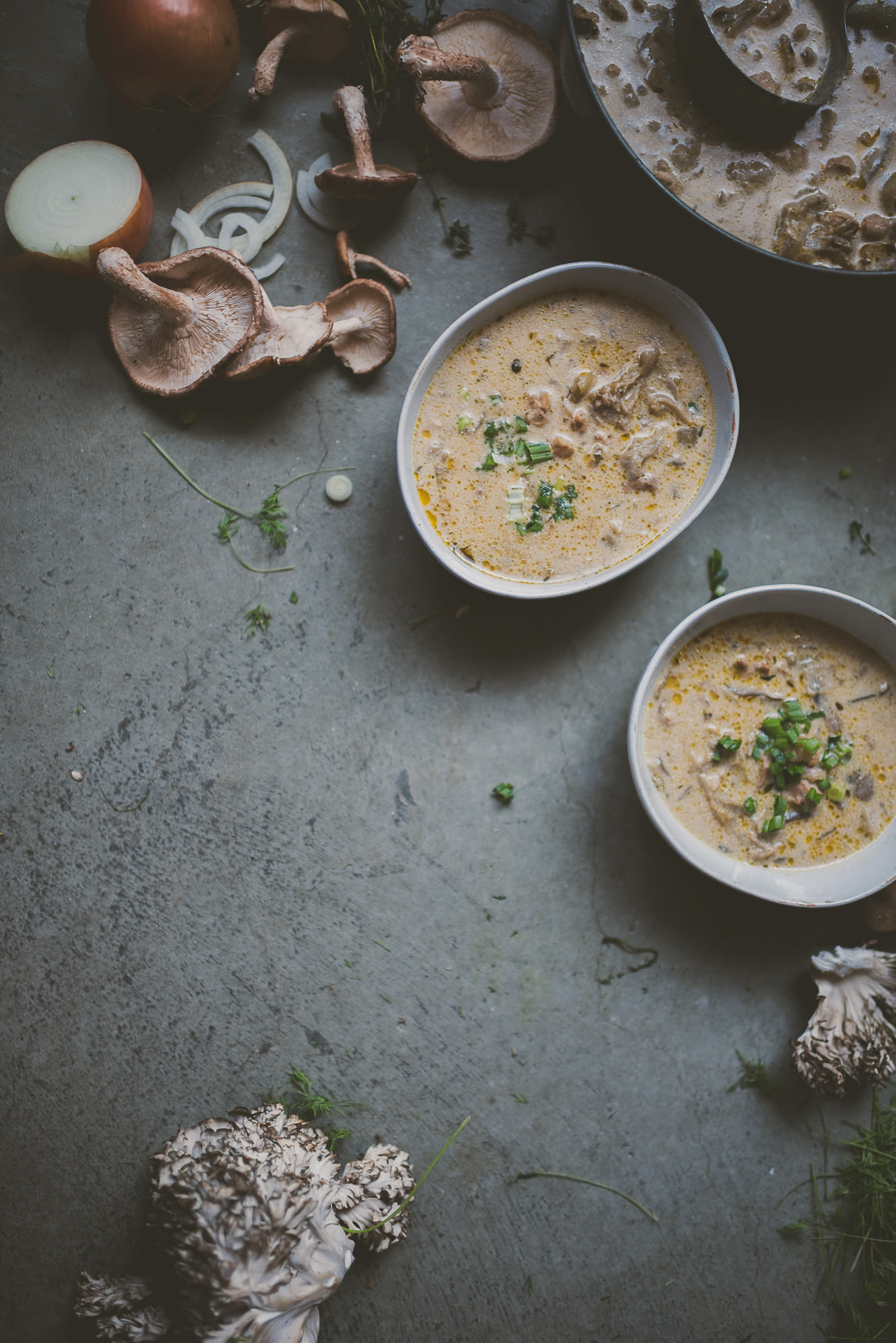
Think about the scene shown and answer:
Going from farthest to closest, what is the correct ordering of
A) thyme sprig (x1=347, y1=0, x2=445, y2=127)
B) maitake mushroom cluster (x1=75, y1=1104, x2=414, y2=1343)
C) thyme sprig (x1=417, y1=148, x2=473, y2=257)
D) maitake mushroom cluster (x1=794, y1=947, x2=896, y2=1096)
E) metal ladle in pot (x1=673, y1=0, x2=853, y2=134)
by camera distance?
thyme sprig (x1=417, y1=148, x2=473, y2=257) → thyme sprig (x1=347, y1=0, x2=445, y2=127) → maitake mushroom cluster (x1=794, y1=947, x2=896, y2=1096) → metal ladle in pot (x1=673, y1=0, x2=853, y2=134) → maitake mushroom cluster (x1=75, y1=1104, x2=414, y2=1343)

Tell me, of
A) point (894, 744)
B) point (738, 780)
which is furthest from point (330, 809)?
point (894, 744)

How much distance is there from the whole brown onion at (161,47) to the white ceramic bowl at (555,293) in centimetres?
105

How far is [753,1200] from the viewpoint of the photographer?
2.41 metres

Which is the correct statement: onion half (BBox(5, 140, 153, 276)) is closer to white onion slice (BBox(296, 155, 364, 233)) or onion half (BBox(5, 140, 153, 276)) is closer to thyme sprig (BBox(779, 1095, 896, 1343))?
white onion slice (BBox(296, 155, 364, 233))

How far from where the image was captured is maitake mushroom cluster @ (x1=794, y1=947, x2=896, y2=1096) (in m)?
2.28

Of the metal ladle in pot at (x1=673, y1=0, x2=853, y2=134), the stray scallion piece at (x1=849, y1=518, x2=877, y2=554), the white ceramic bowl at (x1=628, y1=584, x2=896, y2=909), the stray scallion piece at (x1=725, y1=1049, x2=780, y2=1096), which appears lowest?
the stray scallion piece at (x1=725, y1=1049, x2=780, y2=1096)

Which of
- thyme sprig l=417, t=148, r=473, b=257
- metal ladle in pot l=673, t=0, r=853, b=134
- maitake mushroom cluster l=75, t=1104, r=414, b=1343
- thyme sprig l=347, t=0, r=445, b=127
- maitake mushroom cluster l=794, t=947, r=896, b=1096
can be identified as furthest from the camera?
thyme sprig l=417, t=148, r=473, b=257

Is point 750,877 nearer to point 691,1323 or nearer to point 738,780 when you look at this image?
point 738,780

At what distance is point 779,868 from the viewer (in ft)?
7.65

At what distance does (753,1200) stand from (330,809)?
5.81 ft

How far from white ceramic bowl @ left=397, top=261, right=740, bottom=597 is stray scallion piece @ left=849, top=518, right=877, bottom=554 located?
0.59m

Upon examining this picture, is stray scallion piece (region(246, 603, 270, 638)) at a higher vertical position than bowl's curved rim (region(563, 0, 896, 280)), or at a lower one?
lower

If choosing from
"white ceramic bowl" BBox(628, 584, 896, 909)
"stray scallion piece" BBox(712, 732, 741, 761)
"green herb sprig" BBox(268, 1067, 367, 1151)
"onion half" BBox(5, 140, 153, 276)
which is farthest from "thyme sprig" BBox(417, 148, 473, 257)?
"green herb sprig" BBox(268, 1067, 367, 1151)

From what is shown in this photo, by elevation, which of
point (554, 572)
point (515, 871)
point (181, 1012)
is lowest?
point (181, 1012)
